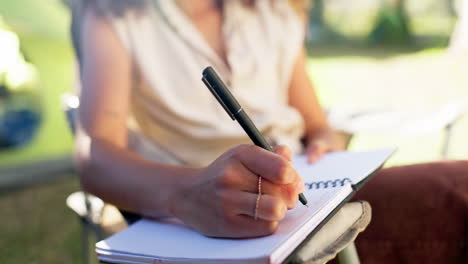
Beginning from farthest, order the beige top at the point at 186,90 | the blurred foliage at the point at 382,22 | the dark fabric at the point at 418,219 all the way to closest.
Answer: the blurred foliage at the point at 382,22
the beige top at the point at 186,90
the dark fabric at the point at 418,219

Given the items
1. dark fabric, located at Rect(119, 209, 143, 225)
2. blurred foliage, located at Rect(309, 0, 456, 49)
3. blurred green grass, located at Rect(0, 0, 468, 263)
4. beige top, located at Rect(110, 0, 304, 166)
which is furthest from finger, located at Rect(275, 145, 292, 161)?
blurred foliage, located at Rect(309, 0, 456, 49)

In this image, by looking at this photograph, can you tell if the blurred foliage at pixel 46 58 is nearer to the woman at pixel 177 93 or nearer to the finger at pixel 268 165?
the woman at pixel 177 93

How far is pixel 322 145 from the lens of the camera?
2.52 ft

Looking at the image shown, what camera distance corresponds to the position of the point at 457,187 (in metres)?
0.69

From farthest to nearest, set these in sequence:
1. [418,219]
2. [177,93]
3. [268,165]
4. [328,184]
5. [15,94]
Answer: [15,94] → [177,93] → [418,219] → [328,184] → [268,165]

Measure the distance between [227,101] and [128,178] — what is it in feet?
0.63

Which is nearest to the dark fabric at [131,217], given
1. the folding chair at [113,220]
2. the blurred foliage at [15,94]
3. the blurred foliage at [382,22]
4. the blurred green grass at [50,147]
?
the folding chair at [113,220]

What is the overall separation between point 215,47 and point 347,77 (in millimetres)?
3846

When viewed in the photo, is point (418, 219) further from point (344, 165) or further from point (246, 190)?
point (246, 190)

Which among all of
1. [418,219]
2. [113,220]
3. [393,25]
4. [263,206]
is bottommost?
[393,25]

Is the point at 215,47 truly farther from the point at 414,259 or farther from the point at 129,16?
the point at 414,259

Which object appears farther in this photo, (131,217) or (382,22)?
(382,22)

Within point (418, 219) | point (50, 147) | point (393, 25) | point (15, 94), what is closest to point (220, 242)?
point (418, 219)

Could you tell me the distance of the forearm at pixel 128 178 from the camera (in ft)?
1.76
